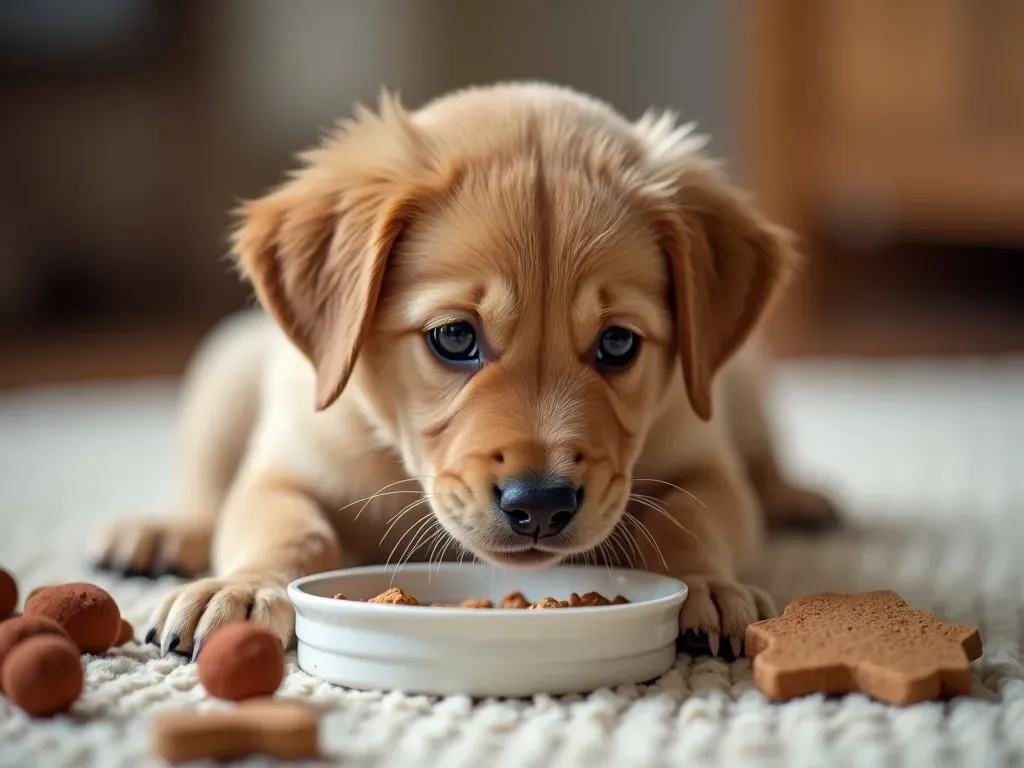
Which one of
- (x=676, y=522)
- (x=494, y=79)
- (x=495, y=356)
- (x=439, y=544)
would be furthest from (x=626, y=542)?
(x=494, y=79)

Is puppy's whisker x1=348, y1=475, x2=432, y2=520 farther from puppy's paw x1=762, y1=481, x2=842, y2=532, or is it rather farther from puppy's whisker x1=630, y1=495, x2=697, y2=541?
puppy's paw x1=762, y1=481, x2=842, y2=532

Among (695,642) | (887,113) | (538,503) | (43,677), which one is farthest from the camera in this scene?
(887,113)

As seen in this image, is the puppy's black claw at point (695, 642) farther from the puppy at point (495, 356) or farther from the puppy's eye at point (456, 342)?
the puppy's eye at point (456, 342)

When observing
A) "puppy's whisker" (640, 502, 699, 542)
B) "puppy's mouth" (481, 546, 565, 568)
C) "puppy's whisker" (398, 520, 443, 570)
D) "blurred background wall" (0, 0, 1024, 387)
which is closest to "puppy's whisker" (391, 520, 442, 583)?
"puppy's whisker" (398, 520, 443, 570)

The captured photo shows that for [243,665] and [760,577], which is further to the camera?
[760,577]

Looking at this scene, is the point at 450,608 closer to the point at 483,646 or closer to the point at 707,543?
the point at 483,646
